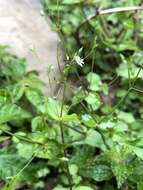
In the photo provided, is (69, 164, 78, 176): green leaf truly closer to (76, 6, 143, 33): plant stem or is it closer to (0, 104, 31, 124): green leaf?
(0, 104, 31, 124): green leaf

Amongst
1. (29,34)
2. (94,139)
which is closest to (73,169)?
(94,139)

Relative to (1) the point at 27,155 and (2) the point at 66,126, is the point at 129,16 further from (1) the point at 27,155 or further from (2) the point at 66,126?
(1) the point at 27,155

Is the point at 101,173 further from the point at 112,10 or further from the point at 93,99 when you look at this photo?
the point at 112,10

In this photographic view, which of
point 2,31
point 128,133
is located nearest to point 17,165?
point 128,133

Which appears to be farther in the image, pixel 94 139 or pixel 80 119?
pixel 94 139

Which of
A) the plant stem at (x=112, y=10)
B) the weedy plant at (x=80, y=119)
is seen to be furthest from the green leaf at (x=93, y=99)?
the plant stem at (x=112, y=10)

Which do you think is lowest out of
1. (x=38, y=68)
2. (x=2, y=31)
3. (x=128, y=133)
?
(x=128, y=133)
